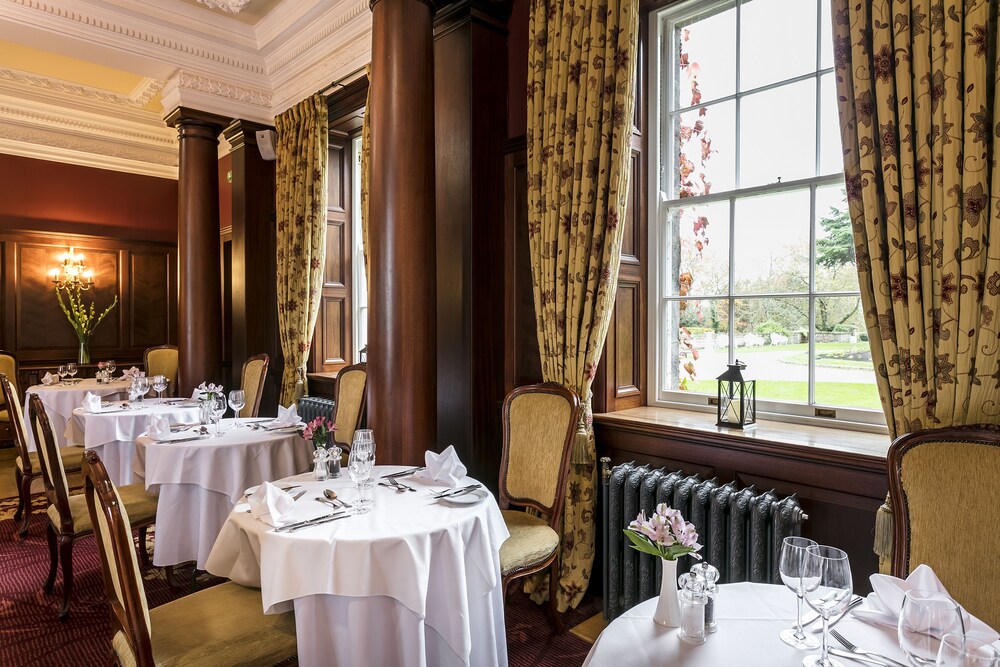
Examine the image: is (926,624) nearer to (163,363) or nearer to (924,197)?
(924,197)

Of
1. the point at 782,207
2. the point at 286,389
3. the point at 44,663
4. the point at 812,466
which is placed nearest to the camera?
the point at 812,466

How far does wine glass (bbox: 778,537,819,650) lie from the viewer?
106 centimetres

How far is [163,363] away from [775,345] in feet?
19.8

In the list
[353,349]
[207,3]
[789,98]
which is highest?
[207,3]

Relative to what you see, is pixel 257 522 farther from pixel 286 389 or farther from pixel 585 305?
pixel 286 389

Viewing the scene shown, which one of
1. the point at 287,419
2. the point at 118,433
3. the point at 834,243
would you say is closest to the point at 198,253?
the point at 118,433

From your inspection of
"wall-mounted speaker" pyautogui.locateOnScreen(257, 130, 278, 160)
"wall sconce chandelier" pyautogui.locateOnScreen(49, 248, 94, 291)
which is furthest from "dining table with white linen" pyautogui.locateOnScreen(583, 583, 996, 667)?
"wall sconce chandelier" pyautogui.locateOnScreen(49, 248, 94, 291)

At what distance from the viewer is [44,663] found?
2367 mm

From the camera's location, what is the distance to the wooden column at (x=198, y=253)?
17.9 ft

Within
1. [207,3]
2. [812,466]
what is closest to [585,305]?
[812,466]

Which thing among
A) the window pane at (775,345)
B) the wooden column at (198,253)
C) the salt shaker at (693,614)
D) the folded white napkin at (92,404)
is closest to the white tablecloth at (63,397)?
the wooden column at (198,253)

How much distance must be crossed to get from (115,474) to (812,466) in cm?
391

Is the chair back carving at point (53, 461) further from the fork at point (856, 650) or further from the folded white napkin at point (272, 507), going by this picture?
the fork at point (856, 650)

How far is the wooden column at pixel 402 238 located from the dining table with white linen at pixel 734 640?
1898 millimetres
